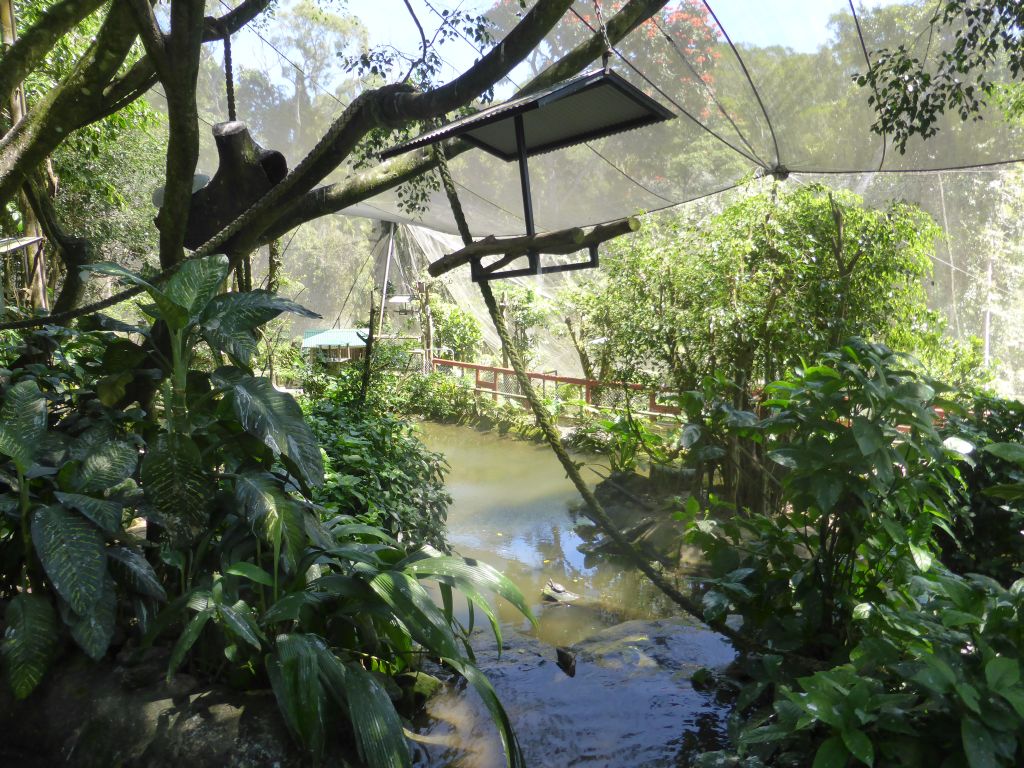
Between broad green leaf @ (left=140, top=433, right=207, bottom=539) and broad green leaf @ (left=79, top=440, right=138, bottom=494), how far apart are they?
10cm

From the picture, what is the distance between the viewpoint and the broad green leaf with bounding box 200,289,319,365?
1.90m

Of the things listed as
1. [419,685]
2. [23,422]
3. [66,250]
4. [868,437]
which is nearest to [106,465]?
[23,422]

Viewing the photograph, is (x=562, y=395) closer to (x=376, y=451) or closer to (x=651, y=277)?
(x=651, y=277)

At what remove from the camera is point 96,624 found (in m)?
1.60

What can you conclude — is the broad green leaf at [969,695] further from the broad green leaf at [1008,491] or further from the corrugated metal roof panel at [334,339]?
the corrugated metal roof panel at [334,339]

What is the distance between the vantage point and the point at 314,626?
180 centimetres

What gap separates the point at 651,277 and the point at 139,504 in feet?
12.0

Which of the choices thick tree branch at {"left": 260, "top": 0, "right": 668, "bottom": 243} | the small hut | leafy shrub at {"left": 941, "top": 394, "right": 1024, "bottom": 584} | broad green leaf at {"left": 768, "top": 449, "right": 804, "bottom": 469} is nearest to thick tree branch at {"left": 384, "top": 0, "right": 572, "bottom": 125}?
thick tree branch at {"left": 260, "top": 0, "right": 668, "bottom": 243}

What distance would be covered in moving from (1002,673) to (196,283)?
6.39ft

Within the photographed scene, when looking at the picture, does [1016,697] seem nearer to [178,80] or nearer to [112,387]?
[112,387]

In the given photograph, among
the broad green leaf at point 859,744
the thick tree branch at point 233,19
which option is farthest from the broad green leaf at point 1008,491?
the thick tree branch at point 233,19

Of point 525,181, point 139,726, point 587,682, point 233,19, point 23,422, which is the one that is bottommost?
point 587,682

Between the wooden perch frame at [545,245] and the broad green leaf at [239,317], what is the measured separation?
0.49 m

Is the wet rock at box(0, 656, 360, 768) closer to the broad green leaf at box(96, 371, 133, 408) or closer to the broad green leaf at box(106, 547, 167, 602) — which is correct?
the broad green leaf at box(106, 547, 167, 602)
